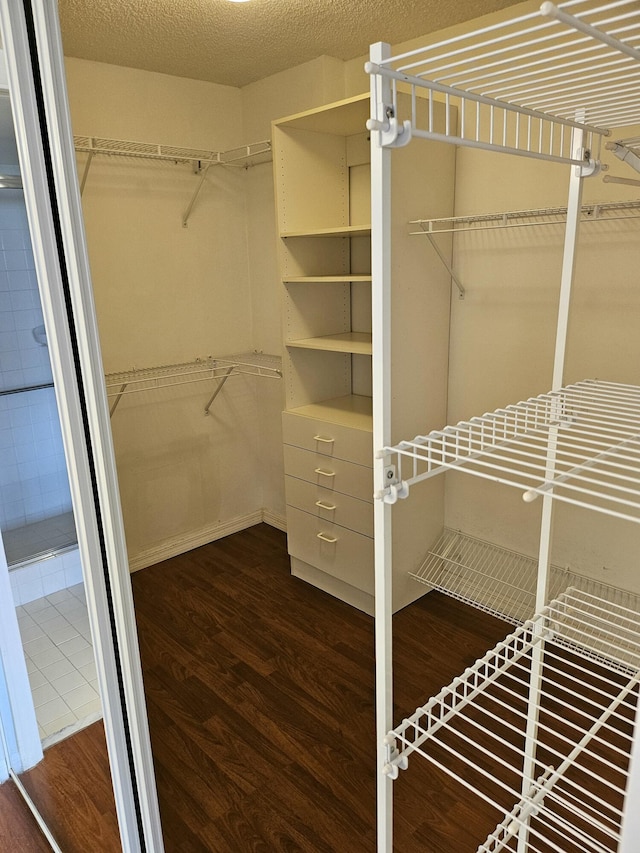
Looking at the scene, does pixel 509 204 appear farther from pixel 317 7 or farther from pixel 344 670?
pixel 344 670

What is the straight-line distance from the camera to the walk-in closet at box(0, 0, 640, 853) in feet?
3.73

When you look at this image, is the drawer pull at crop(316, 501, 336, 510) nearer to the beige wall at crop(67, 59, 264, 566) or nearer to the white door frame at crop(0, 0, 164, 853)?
the beige wall at crop(67, 59, 264, 566)

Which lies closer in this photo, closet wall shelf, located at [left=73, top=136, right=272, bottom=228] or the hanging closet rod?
the hanging closet rod

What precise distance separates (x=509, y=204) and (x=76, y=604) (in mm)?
2129

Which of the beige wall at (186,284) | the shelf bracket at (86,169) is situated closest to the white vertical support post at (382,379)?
the shelf bracket at (86,169)

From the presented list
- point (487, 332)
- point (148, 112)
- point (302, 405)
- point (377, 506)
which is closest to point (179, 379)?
point (302, 405)

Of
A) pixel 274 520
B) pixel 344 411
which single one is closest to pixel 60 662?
pixel 344 411

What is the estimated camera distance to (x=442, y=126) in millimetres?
2488

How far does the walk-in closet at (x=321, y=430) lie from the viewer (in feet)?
3.73

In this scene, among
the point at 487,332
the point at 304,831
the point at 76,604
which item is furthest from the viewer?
the point at 487,332

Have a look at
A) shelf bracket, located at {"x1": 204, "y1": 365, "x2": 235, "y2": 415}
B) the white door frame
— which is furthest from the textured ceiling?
shelf bracket, located at {"x1": 204, "y1": 365, "x2": 235, "y2": 415}

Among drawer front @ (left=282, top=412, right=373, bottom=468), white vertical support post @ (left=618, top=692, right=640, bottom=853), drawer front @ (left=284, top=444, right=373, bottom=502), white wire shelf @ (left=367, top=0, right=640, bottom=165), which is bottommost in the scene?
drawer front @ (left=284, top=444, right=373, bottom=502)

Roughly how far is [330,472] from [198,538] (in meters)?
1.15

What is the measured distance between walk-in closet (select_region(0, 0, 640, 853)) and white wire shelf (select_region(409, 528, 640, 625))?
0.05ft
